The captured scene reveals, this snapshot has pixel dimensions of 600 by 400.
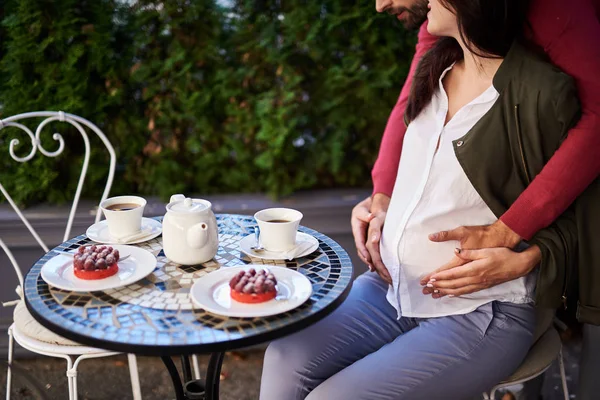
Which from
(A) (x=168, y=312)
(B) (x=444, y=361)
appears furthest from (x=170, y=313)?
(B) (x=444, y=361)

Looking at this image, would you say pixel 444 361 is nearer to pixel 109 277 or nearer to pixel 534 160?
pixel 534 160

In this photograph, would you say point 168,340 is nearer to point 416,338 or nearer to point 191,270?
point 191,270

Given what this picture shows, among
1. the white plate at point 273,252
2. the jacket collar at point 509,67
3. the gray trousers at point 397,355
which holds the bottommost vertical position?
the gray trousers at point 397,355

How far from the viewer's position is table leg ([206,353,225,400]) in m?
1.55

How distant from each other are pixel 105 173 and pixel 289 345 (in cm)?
159

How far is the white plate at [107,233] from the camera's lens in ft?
5.40

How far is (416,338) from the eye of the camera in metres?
1.48

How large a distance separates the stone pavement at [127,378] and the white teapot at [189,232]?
1.22 metres

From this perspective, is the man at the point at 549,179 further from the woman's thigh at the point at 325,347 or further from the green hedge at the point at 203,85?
the green hedge at the point at 203,85

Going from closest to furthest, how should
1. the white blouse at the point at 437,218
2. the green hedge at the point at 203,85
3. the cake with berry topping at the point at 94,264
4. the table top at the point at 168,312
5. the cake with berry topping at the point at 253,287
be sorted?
the table top at the point at 168,312 < the cake with berry topping at the point at 253,287 < the cake with berry topping at the point at 94,264 < the white blouse at the point at 437,218 < the green hedge at the point at 203,85

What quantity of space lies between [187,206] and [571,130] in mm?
896

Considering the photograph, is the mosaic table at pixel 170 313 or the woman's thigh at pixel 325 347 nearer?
the mosaic table at pixel 170 313

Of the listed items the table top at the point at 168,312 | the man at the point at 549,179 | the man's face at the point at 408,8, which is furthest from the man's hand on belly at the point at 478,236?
the man's face at the point at 408,8

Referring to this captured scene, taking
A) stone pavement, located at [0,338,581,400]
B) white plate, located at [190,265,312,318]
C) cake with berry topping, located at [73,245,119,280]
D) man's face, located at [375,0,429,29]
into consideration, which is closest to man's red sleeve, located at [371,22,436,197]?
man's face, located at [375,0,429,29]
